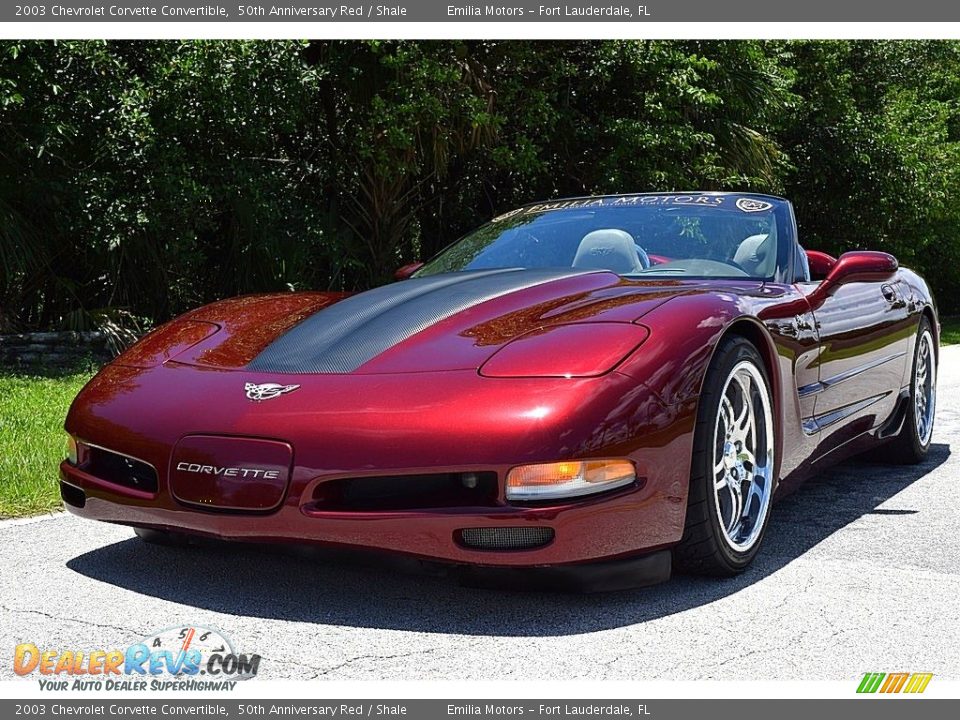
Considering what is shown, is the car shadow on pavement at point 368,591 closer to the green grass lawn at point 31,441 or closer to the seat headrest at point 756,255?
the green grass lawn at point 31,441

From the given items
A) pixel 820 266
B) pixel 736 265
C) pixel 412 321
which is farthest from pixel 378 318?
pixel 820 266

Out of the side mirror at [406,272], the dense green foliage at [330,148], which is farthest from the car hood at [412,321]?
the dense green foliage at [330,148]

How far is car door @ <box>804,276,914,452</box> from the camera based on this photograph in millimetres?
4312

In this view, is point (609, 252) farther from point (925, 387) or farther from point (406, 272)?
point (925, 387)

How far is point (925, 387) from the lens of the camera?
232 inches

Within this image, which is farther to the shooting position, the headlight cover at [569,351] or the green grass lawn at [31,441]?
the green grass lawn at [31,441]

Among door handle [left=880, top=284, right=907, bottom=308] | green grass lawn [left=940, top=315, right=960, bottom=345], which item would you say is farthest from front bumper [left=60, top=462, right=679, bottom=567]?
green grass lawn [left=940, top=315, right=960, bottom=345]

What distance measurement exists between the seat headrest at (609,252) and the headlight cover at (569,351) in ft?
3.44

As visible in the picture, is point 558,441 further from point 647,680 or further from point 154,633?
point 154,633

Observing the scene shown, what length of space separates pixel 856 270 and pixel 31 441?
4.12 meters

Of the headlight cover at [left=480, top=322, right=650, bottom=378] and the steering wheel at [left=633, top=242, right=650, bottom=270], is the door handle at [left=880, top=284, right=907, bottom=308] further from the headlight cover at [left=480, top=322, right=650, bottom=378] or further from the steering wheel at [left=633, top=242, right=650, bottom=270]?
the headlight cover at [left=480, top=322, right=650, bottom=378]

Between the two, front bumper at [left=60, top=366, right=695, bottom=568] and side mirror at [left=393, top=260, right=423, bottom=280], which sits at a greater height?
side mirror at [left=393, top=260, right=423, bottom=280]

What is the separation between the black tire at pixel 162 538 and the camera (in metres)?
3.65

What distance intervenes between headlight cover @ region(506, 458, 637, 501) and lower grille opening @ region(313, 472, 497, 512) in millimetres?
67
